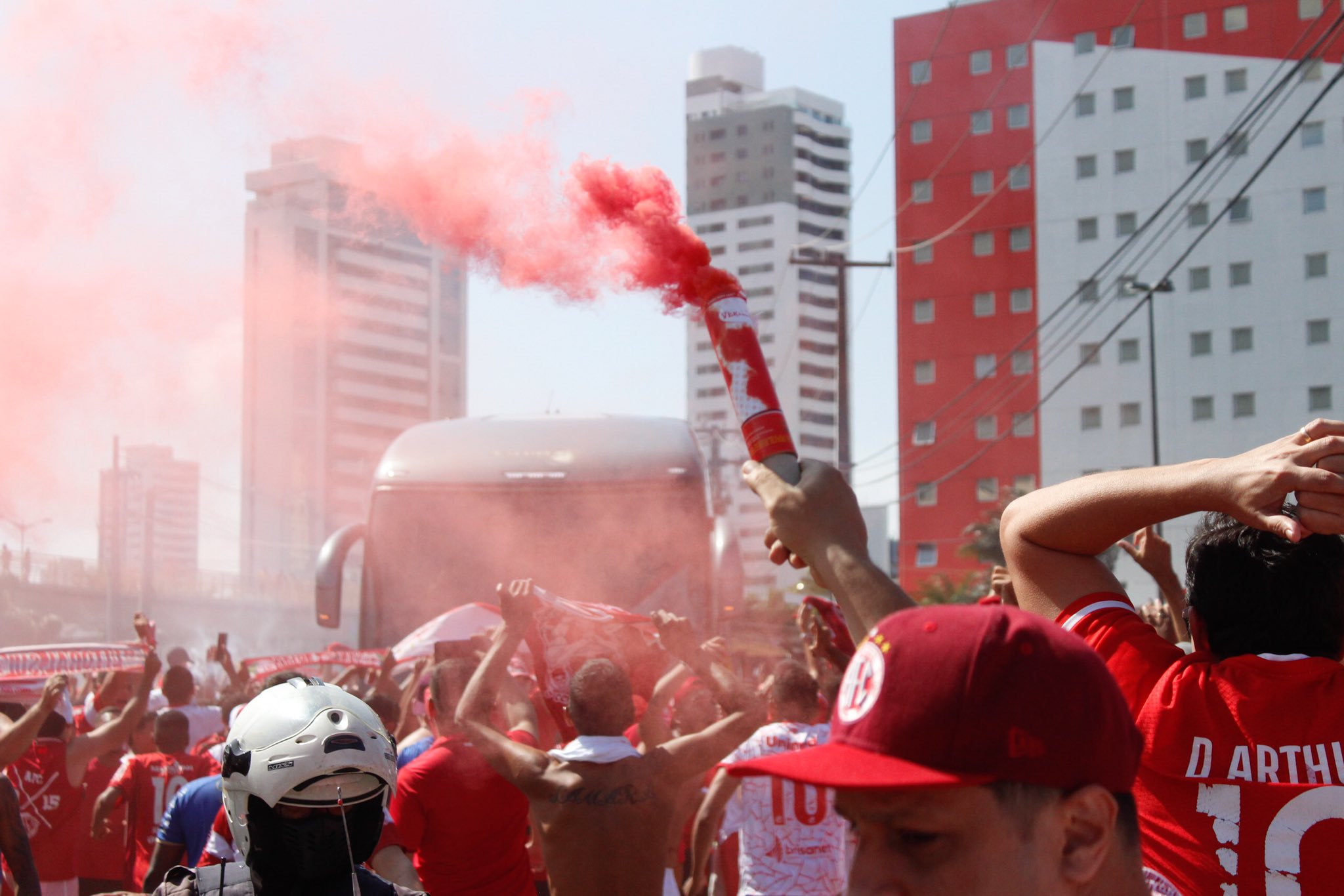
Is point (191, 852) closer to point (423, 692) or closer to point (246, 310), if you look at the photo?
point (423, 692)

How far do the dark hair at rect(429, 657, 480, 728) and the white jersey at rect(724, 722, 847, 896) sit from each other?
1.40 metres

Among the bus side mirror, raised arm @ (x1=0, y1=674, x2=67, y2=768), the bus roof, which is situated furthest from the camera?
the bus side mirror

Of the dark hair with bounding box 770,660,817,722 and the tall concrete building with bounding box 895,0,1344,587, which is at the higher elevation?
the tall concrete building with bounding box 895,0,1344,587

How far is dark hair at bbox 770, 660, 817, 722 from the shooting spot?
256 inches

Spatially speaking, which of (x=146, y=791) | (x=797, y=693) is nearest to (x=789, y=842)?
(x=797, y=693)

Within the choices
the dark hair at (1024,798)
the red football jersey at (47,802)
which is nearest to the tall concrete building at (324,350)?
the red football jersey at (47,802)

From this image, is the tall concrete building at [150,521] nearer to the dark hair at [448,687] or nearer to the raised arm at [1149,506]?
the dark hair at [448,687]

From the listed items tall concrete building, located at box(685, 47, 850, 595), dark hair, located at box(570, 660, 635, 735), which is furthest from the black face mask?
tall concrete building, located at box(685, 47, 850, 595)

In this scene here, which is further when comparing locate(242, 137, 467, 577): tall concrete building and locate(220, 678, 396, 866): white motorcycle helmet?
locate(242, 137, 467, 577): tall concrete building

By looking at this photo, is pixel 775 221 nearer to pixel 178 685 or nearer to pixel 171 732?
pixel 178 685

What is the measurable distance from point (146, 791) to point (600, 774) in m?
3.27

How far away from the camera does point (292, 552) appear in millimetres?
106562

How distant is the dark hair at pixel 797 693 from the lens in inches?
256

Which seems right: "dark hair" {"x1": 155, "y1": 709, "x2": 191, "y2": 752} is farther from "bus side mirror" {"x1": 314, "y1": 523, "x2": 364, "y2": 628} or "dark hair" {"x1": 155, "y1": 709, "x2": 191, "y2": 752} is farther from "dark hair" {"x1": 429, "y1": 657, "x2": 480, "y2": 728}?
"bus side mirror" {"x1": 314, "y1": 523, "x2": 364, "y2": 628}
